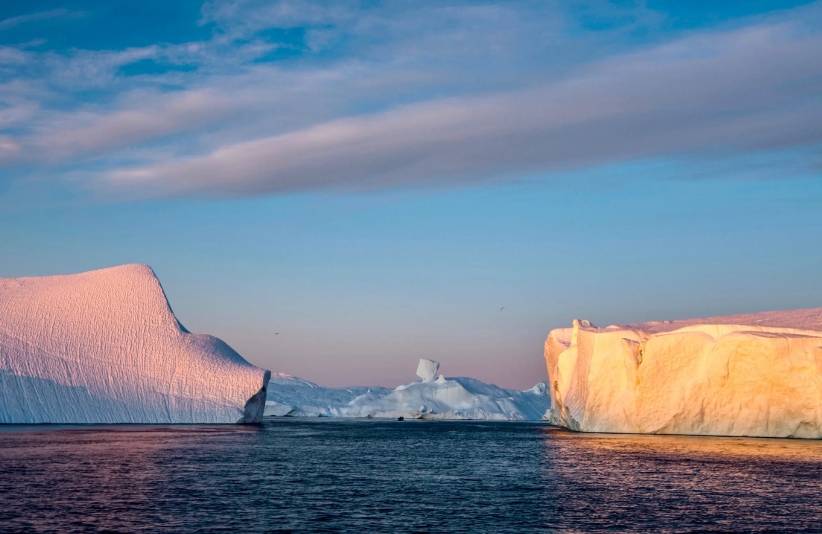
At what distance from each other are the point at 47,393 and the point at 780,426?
6408 cm

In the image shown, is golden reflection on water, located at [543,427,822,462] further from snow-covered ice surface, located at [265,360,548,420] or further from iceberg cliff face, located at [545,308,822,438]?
snow-covered ice surface, located at [265,360,548,420]

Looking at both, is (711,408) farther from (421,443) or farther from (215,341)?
(215,341)

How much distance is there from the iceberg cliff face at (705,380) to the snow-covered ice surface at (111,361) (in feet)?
117

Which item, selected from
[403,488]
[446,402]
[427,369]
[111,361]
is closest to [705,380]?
[403,488]

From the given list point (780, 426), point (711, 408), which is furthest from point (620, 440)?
point (780, 426)

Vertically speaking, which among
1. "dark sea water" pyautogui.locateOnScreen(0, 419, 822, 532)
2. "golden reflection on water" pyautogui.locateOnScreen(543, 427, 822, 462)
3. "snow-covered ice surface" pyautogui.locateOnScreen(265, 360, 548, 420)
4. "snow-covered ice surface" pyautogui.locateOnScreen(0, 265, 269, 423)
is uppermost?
Result: "snow-covered ice surface" pyautogui.locateOnScreen(0, 265, 269, 423)

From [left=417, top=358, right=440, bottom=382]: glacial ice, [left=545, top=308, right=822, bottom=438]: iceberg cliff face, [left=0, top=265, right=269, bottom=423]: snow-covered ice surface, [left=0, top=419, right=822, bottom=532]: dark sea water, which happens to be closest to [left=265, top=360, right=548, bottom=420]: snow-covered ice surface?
[left=417, top=358, right=440, bottom=382]: glacial ice

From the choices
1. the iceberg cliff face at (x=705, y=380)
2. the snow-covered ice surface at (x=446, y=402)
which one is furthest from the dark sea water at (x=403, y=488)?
the snow-covered ice surface at (x=446, y=402)

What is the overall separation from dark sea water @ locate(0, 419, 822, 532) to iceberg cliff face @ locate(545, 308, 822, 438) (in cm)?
471

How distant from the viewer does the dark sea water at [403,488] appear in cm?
2570

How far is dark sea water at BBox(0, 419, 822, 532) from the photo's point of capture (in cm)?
2570

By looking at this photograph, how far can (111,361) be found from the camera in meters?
90.0

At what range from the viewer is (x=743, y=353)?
6031cm

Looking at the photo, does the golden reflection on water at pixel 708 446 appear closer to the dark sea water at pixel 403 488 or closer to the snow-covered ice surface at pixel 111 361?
the dark sea water at pixel 403 488
